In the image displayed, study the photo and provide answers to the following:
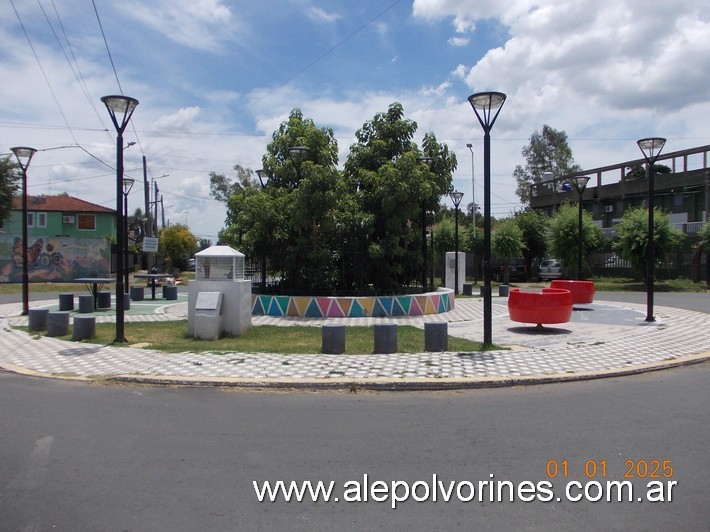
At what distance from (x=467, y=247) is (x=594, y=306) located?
22.1 metres

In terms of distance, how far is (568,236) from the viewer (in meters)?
32.7

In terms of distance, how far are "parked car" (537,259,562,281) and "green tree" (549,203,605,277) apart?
971 millimetres

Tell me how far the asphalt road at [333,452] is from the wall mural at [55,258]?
105 ft

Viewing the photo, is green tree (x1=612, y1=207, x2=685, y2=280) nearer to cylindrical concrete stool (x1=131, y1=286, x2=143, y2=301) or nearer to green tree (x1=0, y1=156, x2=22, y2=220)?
cylindrical concrete stool (x1=131, y1=286, x2=143, y2=301)

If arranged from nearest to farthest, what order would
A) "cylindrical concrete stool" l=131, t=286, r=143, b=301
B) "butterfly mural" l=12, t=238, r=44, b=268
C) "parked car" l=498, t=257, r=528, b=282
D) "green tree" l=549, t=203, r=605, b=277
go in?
"cylindrical concrete stool" l=131, t=286, r=143, b=301
"green tree" l=549, t=203, r=605, b=277
"butterfly mural" l=12, t=238, r=44, b=268
"parked car" l=498, t=257, r=528, b=282

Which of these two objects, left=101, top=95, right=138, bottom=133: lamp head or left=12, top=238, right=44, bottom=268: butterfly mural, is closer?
left=101, top=95, right=138, bottom=133: lamp head

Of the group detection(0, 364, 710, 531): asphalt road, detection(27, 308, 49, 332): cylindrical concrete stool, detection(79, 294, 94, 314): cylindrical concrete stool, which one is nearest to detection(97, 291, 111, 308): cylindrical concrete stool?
detection(79, 294, 94, 314): cylindrical concrete stool

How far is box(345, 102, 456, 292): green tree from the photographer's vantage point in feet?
53.0

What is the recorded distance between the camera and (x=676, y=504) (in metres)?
3.97

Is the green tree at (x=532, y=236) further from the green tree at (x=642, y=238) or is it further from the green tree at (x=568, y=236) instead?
the green tree at (x=642, y=238)

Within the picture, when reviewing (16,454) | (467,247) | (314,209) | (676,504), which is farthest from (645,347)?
(467,247)

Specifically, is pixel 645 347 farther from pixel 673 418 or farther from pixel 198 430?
pixel 198 430

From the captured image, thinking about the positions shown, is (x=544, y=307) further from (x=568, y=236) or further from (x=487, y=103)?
(x=568, y=236)

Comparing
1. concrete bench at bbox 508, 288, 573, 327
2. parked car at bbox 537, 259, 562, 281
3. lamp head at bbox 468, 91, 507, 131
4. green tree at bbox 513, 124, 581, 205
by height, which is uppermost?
green tree at bbox 513, 124, 581, 205
